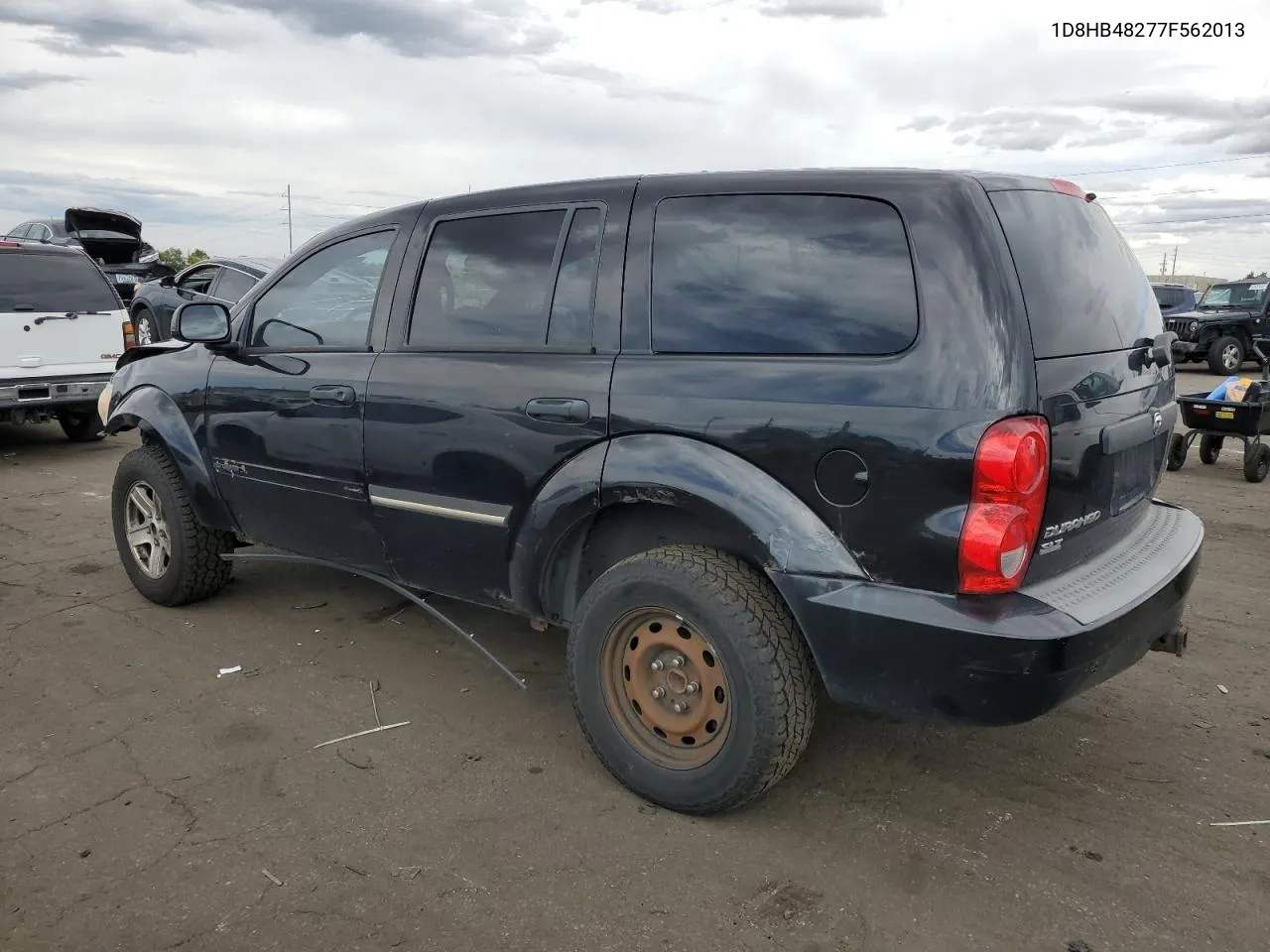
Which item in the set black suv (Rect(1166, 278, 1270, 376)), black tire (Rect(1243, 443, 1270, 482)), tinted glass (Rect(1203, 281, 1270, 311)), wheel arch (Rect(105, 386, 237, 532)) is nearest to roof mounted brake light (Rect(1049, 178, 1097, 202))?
wheel arch (Rect(105, 386, 237, 532))

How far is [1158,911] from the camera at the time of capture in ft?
8.16

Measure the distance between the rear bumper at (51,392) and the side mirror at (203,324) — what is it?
506cm

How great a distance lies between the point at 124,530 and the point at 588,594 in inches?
120

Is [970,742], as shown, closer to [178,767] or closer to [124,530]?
[178,767]

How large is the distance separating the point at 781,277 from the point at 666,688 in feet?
4.21

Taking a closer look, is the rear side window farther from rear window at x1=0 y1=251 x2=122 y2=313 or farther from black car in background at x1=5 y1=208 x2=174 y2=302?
black car in background at x1=5 y1=208 x2=174 y2=302

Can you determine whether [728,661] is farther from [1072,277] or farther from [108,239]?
[108,239]

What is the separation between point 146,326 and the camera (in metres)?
12.7

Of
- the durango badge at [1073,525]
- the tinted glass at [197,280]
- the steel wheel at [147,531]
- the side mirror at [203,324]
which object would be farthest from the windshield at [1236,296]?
the steel wheel at [147,531]

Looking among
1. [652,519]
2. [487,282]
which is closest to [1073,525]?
[652,519]

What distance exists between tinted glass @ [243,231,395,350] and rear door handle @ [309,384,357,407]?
18cm

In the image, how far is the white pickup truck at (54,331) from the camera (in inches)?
327

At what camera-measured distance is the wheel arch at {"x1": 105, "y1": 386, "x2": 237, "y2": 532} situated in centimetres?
442

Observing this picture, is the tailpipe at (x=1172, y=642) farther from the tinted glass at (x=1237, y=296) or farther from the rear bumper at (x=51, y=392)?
the tinted glass at (x=1237, y=296)
